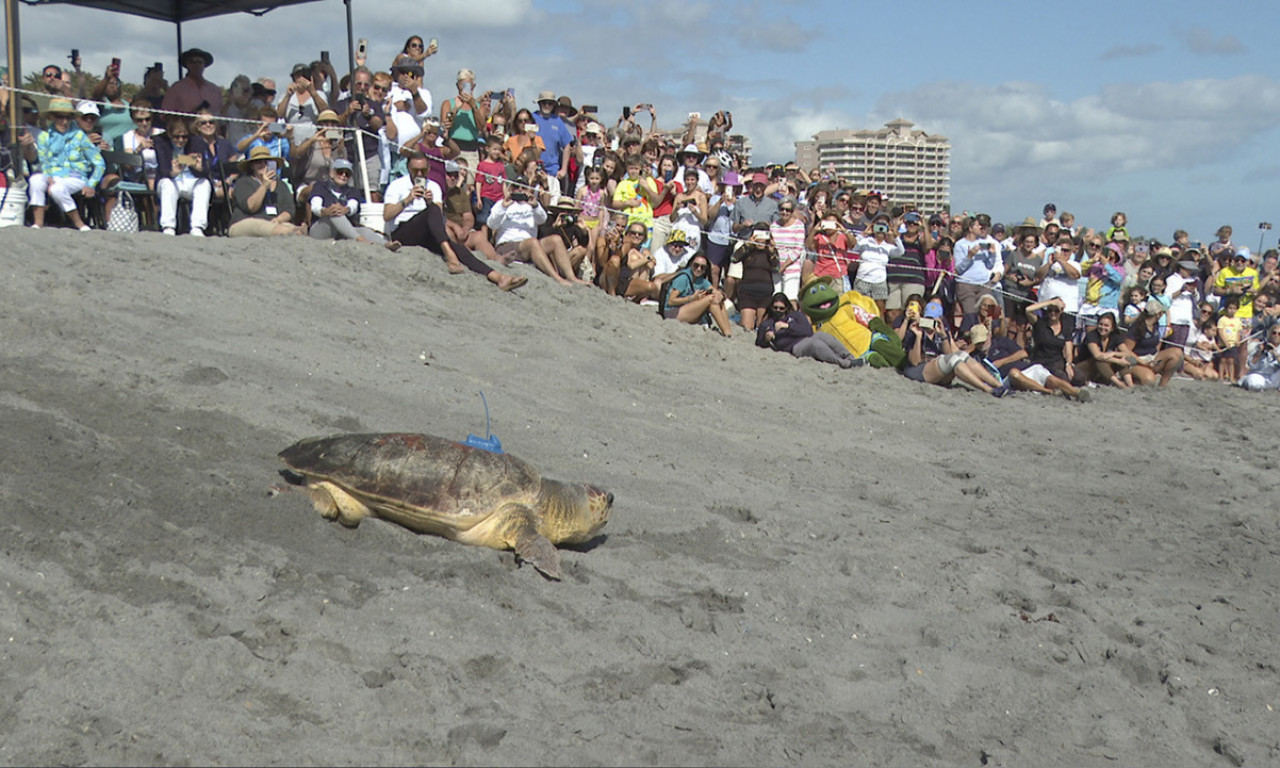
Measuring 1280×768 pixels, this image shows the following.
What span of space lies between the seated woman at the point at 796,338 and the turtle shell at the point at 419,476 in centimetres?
637

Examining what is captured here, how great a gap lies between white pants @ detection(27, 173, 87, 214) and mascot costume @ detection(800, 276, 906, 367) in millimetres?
6963

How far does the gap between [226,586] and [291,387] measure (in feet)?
8.15

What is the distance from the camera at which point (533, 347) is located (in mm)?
9188

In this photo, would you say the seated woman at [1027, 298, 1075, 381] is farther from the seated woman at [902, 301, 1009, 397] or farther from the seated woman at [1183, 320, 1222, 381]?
the seated woman at [1183, 320, 1222, 381]

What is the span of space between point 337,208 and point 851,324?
5.29 metres

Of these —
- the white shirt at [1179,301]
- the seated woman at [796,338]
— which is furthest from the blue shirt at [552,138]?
the white shirt at [1179,301]

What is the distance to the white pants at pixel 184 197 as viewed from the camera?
9.58m

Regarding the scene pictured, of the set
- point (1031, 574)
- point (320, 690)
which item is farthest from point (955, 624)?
point (320, 690)

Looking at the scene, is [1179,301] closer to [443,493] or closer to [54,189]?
[443,493]

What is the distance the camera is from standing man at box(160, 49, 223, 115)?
10.2 m

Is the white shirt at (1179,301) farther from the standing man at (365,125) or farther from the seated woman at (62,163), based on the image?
the seated woman at (62,163)

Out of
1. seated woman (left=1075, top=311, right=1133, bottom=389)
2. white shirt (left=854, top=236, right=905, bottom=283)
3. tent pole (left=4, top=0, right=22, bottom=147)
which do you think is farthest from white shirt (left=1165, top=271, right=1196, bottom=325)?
tent pole (left=4, top=0, right=22, bottom=147)

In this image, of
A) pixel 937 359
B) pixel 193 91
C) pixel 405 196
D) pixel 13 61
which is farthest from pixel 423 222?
pixel 937 359

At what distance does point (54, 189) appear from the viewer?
9.09 metres
